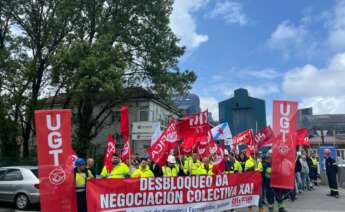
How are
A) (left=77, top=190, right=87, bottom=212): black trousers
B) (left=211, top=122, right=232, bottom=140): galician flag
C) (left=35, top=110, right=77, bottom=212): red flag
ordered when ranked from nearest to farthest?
(left=35, top=110, right=77, bottom=212): red flag
(left=77, top=190, right=87, bottom=212): black trousers
(left=211, top=122, right=232, bottom=140): galician flag

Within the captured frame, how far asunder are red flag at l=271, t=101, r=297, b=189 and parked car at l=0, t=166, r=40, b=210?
6.93 meters

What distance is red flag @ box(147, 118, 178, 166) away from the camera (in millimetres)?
10773

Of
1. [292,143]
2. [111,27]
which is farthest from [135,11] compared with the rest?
[292,143]

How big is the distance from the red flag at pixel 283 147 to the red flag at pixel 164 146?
8.58ft

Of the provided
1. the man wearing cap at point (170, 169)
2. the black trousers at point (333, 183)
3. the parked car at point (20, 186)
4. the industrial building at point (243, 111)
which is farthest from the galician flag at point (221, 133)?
the industrial building at point (243, 111)

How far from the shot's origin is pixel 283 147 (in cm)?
1037

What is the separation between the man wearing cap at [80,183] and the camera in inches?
337

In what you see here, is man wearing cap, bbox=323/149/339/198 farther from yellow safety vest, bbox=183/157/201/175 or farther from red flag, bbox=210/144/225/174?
yellow safety vest, bbox=183/157/201/175

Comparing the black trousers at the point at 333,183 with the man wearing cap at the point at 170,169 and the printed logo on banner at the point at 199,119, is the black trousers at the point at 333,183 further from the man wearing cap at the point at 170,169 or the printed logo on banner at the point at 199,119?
the man wearing cap at the point at 170,169

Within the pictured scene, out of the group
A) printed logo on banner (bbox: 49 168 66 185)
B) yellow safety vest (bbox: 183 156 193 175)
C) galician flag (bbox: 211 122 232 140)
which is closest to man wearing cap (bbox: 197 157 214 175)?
yellow safety vest (bbox: 183 156 193 175)

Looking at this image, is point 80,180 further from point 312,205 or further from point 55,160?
point 312,205

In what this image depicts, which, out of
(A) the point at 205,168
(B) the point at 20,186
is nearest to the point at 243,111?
(A) the point at 205,168

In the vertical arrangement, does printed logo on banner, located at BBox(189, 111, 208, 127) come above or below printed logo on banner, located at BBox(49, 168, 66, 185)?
above

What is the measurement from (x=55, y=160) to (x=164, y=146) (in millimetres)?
3458
